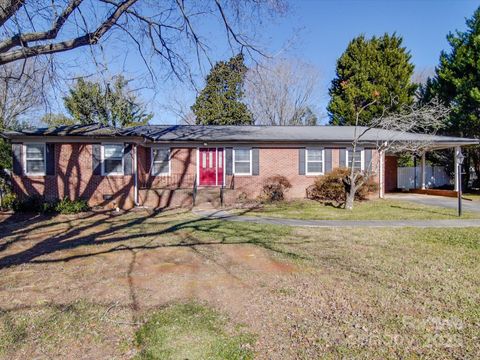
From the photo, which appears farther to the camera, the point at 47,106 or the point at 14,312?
the point at 47,106

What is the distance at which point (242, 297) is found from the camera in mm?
4504

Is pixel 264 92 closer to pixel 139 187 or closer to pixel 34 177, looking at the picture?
pixel 139 187

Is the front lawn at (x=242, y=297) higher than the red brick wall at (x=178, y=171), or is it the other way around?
the red brick wall at (x=178, y=171)

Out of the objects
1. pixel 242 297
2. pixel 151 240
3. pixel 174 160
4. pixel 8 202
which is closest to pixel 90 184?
pixel 8 202

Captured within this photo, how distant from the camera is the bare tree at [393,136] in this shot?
13227 millimetres

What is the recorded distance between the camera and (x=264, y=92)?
30.7 metres

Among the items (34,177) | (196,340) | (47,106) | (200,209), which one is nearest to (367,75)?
(200,209)

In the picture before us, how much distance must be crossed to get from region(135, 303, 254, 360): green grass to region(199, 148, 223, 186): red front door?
13.1 m

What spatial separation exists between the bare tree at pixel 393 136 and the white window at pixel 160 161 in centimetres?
841

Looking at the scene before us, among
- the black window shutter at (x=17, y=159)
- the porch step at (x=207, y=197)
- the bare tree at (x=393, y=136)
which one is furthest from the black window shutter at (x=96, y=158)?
the bare tree at (x=393, y=136)

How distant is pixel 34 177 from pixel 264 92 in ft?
69.5

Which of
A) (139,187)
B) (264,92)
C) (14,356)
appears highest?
(264,92)

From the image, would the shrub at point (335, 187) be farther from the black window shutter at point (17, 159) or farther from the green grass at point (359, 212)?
the black window shutter at point (17, 159)

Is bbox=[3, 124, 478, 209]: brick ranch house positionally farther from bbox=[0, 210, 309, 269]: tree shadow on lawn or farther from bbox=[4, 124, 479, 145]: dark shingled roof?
bbox=[0, 210, 309, 269]: tree shadow on lawn
